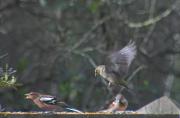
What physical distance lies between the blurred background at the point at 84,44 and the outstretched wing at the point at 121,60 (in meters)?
4.61

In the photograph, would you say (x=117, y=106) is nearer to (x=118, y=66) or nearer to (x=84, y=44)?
(x=118, y=66)

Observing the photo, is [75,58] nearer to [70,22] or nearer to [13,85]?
[70,22]

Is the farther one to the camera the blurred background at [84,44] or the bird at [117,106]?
the blurred background at [84,44]

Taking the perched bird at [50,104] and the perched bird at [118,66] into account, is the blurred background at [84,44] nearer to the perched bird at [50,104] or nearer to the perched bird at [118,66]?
the perched bird at [118,66]

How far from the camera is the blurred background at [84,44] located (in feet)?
41.3

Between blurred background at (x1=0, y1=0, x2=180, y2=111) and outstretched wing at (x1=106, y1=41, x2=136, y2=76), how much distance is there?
→ 461 cm

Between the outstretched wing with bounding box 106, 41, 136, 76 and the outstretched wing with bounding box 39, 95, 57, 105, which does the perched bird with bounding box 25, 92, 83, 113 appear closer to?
the outstretched wing with bounding box 39, 95, 57, 105

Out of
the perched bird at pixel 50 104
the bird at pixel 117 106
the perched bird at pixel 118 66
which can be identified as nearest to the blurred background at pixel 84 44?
the perched bird at pixel 118 66

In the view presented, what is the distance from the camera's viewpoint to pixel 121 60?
7395 mm

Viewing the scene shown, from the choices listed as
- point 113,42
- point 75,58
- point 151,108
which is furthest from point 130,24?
point 151,108

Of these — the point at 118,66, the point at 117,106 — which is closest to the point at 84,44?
the point at 118,66

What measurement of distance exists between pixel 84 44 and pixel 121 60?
5.58 m

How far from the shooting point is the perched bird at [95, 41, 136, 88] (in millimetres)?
7395

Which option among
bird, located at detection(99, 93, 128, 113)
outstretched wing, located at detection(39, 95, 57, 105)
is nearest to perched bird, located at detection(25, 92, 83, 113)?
outstretched wing, located at detection(39, 95, 57, 105)
